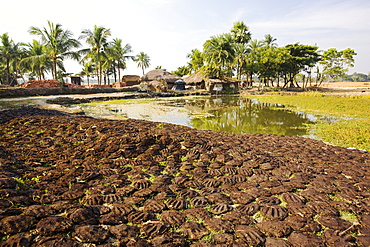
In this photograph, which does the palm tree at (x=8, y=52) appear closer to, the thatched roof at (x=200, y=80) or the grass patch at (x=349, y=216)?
the thatched roof at (x=200, y=80)

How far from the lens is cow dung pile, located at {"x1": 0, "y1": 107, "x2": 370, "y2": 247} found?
6.81ft

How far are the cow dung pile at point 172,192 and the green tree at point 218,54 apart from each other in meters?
29.9

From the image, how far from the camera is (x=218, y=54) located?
108ft

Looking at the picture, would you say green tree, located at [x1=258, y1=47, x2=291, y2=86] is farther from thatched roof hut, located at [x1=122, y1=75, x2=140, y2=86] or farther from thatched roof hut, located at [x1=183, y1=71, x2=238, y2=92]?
thatched roof hut, located at [x1=122, y1=75, x2=140, y2=86]

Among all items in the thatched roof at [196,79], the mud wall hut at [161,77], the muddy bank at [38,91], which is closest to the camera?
the muddy bank at [38,91]

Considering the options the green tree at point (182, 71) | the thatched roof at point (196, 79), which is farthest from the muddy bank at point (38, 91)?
the green tree at point (182, 71)

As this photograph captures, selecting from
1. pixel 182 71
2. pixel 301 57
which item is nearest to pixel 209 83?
pixel 301 57

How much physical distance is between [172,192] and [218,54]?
32.8m

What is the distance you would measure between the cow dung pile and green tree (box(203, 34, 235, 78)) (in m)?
29.9

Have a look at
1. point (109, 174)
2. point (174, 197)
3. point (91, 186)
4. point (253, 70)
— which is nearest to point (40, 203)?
point (91, 186)

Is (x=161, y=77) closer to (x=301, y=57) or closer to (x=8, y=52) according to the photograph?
(x=8, y=52)

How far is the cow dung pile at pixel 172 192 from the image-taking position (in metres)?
2.08

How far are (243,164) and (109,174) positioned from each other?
8.31 ft

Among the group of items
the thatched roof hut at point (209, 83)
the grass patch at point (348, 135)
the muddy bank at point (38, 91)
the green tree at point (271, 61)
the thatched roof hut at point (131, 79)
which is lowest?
the grass patch at point (348, 135)
